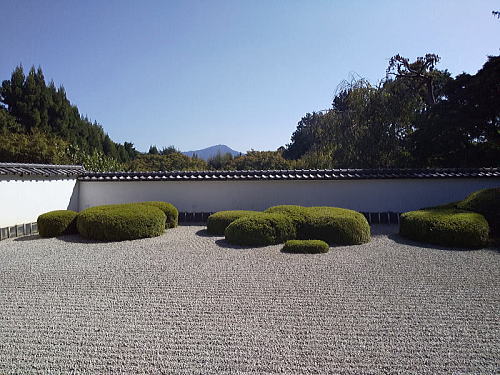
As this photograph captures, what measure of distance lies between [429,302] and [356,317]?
1.16 m

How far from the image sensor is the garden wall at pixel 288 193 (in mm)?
10773

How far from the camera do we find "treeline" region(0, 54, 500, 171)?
12008 mm

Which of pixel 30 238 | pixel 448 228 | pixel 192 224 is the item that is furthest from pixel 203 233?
pixel 448 228

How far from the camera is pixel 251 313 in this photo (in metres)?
4.08

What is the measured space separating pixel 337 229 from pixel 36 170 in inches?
334

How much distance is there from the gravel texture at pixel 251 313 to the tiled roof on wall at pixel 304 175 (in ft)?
13.6

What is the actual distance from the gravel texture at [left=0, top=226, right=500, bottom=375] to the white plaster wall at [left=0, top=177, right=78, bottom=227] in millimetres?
2541

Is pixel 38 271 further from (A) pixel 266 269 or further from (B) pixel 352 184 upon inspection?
(B) pixel 352 184

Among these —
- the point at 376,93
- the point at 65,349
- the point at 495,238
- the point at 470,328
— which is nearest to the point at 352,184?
the point at 495,238

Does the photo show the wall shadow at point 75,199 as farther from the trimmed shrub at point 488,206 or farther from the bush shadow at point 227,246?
the trimmed shrub at point 488,206

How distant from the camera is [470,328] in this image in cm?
368

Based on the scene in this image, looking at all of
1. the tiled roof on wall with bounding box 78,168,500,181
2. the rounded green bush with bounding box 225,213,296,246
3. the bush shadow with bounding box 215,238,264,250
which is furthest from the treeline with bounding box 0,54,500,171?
the bush shadow with bounding box 215,238,264,250

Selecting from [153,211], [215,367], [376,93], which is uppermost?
[376,93]

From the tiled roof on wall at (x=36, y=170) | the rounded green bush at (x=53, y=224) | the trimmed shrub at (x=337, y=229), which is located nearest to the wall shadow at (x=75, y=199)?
the tiled roof on wall at (x=36, y=170)
